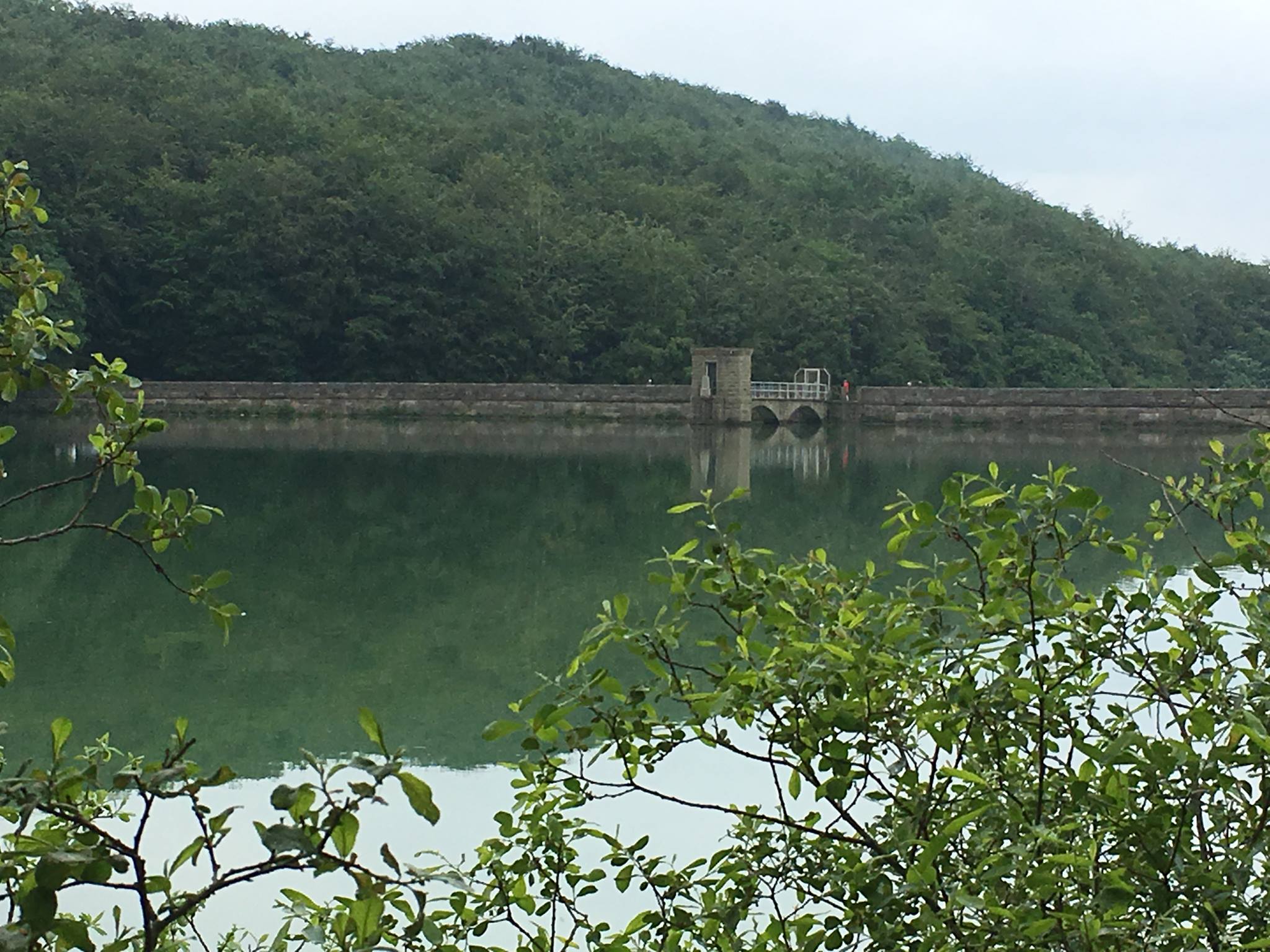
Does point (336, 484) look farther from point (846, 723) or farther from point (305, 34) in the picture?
point (305, 34)

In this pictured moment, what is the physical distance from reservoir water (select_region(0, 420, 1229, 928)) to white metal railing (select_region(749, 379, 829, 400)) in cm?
1281

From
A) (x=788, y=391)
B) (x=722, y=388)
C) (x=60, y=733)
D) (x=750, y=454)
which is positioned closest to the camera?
(x=60, y=733)

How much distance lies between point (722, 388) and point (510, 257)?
1058 cm

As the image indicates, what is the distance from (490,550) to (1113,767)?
545 inches

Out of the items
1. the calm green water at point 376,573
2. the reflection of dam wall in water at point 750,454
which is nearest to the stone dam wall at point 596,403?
the reflection of dam wall in water at point 750,454

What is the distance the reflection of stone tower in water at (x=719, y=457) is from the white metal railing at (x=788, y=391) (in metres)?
1.54

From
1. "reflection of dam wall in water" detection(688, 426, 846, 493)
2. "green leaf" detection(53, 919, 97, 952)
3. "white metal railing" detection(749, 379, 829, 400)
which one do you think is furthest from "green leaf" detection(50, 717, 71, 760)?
"white metal railing" detection(749, 379, 829, 400)

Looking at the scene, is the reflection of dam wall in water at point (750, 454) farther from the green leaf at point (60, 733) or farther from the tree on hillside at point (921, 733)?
the green leaf at point (60, 733)

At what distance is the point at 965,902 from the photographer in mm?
2615

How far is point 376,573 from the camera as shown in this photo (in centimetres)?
1480

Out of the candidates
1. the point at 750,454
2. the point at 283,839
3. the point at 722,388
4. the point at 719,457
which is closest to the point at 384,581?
the point at 283,839

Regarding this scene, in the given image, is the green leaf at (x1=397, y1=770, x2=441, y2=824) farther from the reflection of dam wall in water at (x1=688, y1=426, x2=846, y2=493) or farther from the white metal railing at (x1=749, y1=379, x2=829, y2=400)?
the white metal railing at (x1=749, y1=379, x2=829, y2=400)

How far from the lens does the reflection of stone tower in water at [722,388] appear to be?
43.9 metres

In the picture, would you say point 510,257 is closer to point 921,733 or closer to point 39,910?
point 921,733
